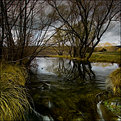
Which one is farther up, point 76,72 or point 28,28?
point 28,28

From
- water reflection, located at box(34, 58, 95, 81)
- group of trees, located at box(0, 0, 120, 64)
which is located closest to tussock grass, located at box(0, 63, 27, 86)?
group of trees, located at box(0, 0, 120, 64)

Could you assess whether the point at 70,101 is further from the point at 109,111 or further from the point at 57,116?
the point at 109,111

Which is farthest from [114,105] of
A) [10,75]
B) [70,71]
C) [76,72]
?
[70,71]

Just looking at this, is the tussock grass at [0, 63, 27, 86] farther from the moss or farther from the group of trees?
the moss

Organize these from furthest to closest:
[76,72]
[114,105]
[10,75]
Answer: [76,72] → [10,75] → [114,105]

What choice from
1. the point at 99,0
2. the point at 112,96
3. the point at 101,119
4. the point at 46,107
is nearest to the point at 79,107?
the point at 101,119

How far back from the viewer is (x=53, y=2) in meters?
7.93

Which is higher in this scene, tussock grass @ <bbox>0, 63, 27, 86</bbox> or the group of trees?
the group of trees

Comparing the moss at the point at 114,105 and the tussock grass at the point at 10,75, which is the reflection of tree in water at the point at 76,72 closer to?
the moss at the point at 114,105

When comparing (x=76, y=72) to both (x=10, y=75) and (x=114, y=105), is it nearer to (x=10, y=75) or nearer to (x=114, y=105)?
(x=114, y=105)

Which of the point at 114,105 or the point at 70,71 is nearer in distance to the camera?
the point at 114,105

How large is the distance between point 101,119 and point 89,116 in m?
0.33

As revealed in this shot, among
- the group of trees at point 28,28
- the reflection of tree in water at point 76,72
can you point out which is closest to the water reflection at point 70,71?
the reflection of tree in water at point 76,72

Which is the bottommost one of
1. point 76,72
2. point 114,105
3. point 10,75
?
point 114,105
